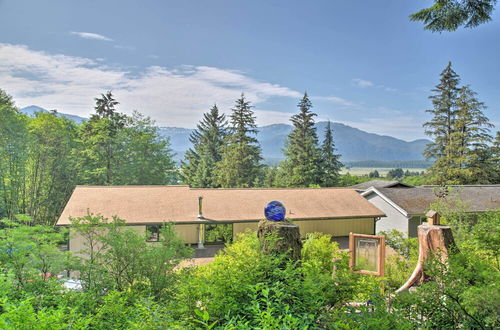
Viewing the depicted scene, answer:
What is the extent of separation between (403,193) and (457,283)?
1804 centimetres

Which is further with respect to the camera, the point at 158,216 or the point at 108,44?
the point at 108,44

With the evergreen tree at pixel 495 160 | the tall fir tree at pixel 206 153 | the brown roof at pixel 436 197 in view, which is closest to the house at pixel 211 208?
the brown roof at pixel 436 197

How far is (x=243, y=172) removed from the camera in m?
33.4

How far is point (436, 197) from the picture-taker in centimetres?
1900

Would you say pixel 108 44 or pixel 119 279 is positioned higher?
pixel 108 44

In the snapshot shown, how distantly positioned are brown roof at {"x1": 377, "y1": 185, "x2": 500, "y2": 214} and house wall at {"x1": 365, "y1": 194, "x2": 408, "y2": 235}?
1.95ft

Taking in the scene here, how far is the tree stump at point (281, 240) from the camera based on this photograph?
17.2 feet

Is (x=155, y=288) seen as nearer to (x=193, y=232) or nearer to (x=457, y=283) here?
(x=457, y=283)

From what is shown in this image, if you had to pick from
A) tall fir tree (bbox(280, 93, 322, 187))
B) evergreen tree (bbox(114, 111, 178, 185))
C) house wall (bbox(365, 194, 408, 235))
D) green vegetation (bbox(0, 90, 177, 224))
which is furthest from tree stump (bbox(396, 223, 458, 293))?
evergreen tree (bbox(114, 111, 178, 185))

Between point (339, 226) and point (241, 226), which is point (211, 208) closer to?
point (241, 226)

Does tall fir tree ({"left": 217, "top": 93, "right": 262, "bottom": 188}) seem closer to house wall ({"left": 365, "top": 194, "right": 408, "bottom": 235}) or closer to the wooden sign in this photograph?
house wall ({"left": 365, "top": 194, "right": 408, "bottom": 235})

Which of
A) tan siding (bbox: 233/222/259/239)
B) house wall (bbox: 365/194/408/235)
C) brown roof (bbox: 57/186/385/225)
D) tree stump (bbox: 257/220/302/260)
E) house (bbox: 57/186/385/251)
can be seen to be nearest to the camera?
tree stump (bbox: 257/220/302/260)

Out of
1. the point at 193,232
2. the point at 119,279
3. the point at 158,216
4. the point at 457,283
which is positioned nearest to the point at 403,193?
the point at 193,232

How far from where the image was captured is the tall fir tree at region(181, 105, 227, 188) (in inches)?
1485
